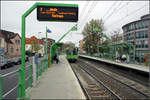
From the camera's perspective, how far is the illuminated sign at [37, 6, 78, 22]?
5121mm

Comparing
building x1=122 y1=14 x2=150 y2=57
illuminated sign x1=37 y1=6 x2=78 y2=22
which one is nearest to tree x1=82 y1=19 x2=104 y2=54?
building x1=122 y1=14 x2=150 y2=57

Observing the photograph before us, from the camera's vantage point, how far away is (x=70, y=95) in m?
4.99

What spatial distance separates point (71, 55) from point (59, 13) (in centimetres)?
2008

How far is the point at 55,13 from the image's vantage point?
516 centimetres

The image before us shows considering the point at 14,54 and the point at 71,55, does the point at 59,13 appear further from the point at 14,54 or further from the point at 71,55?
the point at 14,54

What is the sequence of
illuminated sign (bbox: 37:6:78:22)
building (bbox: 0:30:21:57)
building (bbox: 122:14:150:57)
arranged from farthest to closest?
building (bbox: 0:30:21:57) → building (bbox: 122:14:150:57) → illuminated sign (bbox: 37:6:78:22)

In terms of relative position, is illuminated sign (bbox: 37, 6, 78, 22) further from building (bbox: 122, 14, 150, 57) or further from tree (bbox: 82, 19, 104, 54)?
tree (bbox: 82, 19, 104, 54)

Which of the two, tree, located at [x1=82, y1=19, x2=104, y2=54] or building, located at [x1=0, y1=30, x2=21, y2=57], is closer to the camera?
building, located at [x1=0, y1=30, x2=21, y2=57]

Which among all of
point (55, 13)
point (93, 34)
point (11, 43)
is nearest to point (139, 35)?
point (93, 34)

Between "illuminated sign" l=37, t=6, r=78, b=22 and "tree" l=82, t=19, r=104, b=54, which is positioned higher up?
"tree" l=82, t=19, r=104, b=54

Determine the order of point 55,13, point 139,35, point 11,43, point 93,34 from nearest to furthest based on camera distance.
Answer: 1. point 55,13
2. point 139,35
3. point 11,43
4. point 93,34

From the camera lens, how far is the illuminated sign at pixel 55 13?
5.12m

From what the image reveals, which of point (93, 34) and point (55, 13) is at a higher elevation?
point (93, 34)

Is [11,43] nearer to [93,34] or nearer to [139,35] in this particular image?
[93,34]
